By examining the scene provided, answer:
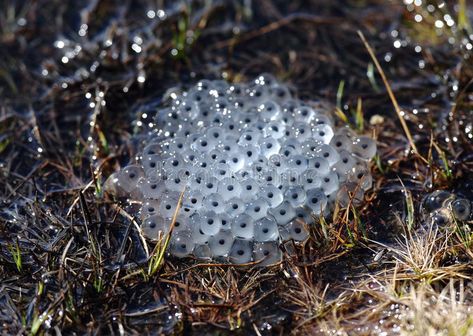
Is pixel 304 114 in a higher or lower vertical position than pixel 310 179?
higher

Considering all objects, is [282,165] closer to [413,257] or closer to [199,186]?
[199,186]

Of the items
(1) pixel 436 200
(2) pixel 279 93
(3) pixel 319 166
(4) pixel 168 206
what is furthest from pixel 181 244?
(1) pixel 436 200

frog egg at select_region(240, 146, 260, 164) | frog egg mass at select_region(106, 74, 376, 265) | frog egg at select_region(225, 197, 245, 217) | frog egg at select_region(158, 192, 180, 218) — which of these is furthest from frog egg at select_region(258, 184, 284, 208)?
frog egg at select_region(158, 192, 180, 218)

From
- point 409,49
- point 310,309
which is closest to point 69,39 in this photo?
point 409,49

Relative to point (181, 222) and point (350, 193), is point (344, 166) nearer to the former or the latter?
point (350, 193)

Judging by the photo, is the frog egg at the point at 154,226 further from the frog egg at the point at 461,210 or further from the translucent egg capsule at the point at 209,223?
the frog egg at the point at 461,210

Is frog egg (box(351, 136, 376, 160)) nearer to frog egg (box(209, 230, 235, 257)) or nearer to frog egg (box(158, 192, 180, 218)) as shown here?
frog egg (box(209, 230, 235, 257))
